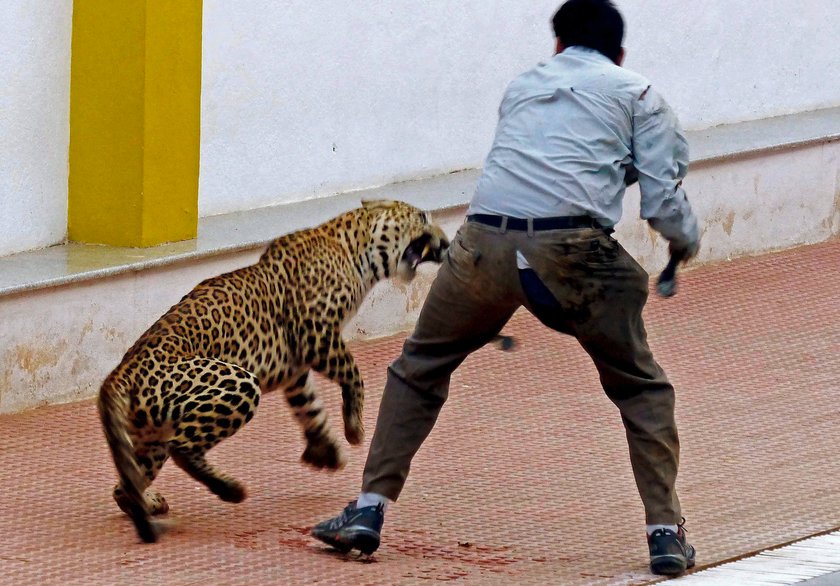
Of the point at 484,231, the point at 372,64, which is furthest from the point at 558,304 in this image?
the point at 372,64

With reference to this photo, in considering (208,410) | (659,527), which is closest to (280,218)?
(208,410)

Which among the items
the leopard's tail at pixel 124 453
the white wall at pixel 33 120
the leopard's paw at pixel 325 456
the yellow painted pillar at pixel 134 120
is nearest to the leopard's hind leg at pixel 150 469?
the leopard's tail at pixel 124 453

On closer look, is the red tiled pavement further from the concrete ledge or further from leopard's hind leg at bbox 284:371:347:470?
the concrete ledge

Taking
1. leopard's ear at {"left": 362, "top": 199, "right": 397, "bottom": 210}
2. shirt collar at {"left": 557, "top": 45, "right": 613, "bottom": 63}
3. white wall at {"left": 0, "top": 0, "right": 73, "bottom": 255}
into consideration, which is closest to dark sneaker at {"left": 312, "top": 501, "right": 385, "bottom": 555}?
shirt collar at {"left": 557, "top": 45, "right": 613, "bottom": 63}

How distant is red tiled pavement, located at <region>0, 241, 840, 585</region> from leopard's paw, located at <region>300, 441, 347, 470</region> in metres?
0.08

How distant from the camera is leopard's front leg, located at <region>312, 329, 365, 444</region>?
23.0ft

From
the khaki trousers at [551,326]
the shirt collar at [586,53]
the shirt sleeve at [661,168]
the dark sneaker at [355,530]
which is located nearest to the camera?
the shirt sleeve at [661,168]

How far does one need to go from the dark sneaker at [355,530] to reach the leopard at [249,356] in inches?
23.5

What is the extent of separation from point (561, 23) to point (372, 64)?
13.4 ft

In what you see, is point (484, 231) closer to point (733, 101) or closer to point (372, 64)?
point (372, 64)

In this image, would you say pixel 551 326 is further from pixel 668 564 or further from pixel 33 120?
pixel 33 120

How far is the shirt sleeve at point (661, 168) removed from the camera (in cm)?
558

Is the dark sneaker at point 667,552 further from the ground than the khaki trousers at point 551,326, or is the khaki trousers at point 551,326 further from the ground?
the khaki trousers at point 551,326

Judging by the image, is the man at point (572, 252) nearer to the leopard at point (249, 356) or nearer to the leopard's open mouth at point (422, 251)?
the leopard at point (249, 356)
